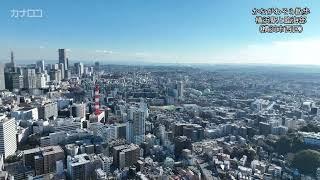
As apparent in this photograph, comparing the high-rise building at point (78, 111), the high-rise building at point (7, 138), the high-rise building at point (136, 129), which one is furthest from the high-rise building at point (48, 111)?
the high-rise building at point (136, 129)

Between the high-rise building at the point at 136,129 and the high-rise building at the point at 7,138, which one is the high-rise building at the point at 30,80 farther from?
the high-rise building at the point at 136,129

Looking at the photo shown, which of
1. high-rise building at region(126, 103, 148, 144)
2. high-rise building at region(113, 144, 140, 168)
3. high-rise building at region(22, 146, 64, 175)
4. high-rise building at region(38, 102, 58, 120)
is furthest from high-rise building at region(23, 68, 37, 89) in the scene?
high-rise building at region(113, 144, 140, 168)

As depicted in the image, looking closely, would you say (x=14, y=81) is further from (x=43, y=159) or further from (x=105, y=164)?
(x=105, y=164)

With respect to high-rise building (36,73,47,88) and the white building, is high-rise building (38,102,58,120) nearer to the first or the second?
the white building

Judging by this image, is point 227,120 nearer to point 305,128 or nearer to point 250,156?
point 305,128

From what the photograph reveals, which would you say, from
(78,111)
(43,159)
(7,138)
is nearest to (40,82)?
(78,111)

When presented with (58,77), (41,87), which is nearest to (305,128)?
(41,87)
